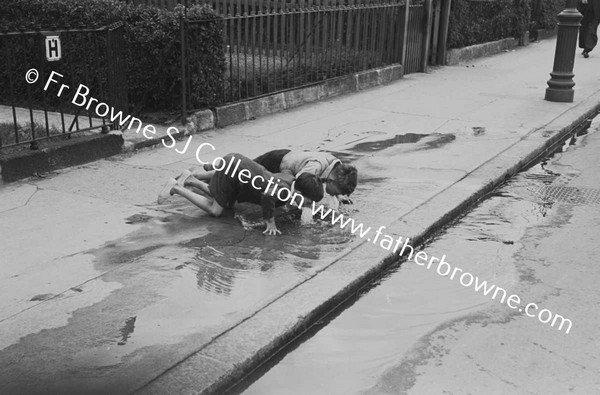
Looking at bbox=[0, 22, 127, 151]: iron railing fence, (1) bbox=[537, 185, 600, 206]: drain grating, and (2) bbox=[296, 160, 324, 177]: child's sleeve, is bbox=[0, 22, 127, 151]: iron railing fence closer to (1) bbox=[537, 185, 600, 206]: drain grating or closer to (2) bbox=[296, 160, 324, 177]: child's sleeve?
(2) bbox=[296, 160, 324, 177]: child's sleeve

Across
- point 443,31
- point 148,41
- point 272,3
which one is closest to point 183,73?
point 148,41

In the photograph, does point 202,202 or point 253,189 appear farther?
point 202,202

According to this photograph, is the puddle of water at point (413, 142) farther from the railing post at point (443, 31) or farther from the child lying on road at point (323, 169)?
the railing post at point (443, 31)

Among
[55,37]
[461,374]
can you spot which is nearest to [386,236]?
[461,374]

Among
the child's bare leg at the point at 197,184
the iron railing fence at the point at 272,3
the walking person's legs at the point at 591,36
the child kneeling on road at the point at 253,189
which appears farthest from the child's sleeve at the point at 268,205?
the walking person's legs at the point at 591,36

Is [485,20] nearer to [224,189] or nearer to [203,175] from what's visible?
[203,175]

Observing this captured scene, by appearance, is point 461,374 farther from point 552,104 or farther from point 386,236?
point 552,104

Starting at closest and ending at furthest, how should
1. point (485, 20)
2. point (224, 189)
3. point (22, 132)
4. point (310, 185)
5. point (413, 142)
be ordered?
1. point (310, 185)
2. point (224, 189)
3. point (22, 132)
4. point (413, 142)
5. point (485, 20)

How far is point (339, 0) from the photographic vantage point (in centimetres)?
1278

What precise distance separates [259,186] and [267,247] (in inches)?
22.7

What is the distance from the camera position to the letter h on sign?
23.5ft

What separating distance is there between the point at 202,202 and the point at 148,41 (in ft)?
11.8

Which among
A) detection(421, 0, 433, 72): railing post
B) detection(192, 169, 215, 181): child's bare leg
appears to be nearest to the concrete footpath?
detection(192, 169, 215, 181): child's bare leg

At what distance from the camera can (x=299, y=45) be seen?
450 inches
